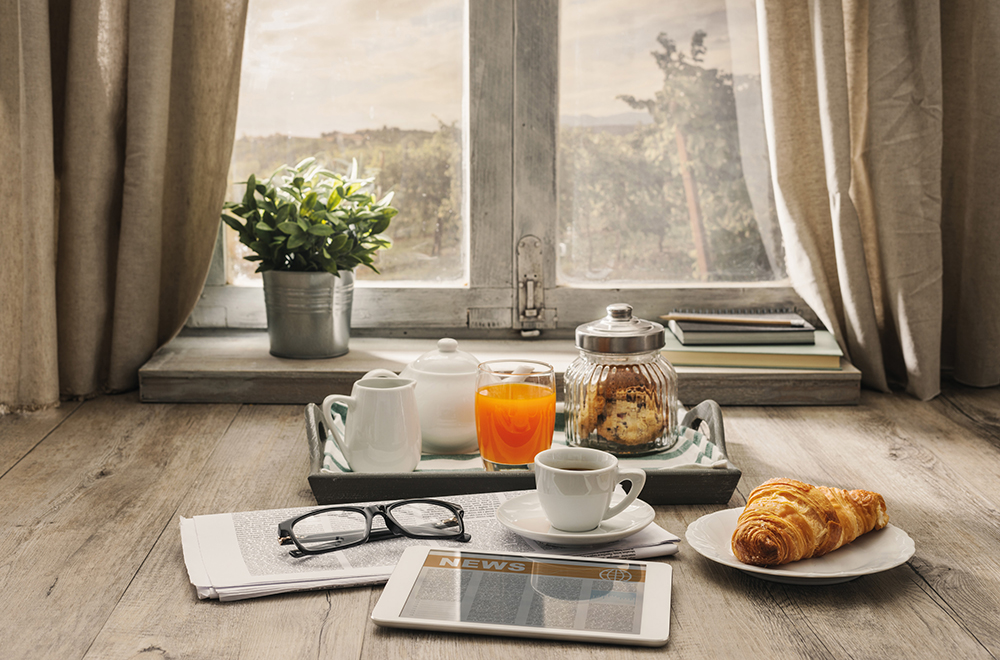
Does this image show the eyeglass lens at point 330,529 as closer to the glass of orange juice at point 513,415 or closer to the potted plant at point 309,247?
the glass of orange juice at point 513,415

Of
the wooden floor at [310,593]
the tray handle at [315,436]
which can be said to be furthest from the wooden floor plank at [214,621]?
the tray handle at [315,436]

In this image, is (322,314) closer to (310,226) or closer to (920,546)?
(310,226)

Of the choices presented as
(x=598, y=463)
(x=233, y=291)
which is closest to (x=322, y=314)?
(x=233, y=291)

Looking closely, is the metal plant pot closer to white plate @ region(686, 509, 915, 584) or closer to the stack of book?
the stack of book

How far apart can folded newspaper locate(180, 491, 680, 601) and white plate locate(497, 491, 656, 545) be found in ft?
0.05

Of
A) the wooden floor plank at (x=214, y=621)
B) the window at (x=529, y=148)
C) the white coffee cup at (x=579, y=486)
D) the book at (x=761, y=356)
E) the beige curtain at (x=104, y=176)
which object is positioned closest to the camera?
the wooden floor plank at (x=214, y=621)

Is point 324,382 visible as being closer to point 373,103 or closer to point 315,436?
point 315,436

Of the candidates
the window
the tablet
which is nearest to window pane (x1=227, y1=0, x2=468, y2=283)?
the window

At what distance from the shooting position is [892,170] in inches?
59.8

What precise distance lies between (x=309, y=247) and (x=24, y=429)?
1.75ft

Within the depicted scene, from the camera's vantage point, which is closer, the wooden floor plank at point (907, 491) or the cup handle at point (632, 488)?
the wooden floor plank at point (907, 491)

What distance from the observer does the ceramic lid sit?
1.07 m

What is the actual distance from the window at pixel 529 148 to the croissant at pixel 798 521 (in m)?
0.97

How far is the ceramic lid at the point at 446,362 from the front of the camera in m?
1.07
